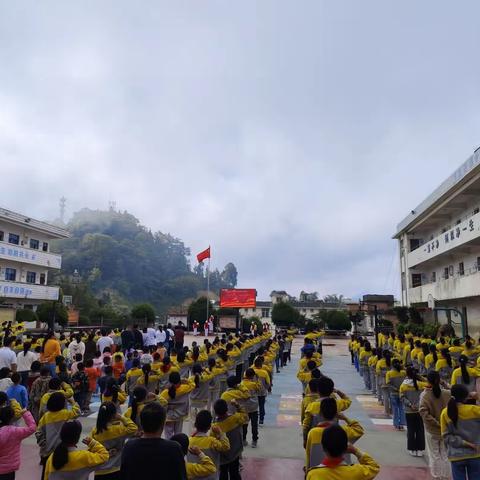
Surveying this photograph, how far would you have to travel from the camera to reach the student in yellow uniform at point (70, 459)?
11.4 ft

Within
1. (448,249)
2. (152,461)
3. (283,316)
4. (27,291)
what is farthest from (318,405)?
(283,316)

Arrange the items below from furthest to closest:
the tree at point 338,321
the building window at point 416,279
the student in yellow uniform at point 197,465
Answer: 1. the tree at point 338,321
2. the building window at point 416,279
3. the student in yellow uniform at point 197,465

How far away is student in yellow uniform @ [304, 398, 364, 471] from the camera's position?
158 inches

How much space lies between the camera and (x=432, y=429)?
568 centimetres

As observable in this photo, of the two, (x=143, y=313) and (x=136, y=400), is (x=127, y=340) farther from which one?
(x=143, y=313)

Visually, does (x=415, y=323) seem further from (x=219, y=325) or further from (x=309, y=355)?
(x=309, y=355)

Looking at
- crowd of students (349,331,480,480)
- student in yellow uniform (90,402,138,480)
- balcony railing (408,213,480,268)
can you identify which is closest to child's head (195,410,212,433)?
student in yellow uniform (90,402,138,480)

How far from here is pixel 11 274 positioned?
1262 inches

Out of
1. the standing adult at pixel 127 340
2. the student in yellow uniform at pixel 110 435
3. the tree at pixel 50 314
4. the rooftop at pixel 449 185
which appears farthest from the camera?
the tree at pixel 50 314

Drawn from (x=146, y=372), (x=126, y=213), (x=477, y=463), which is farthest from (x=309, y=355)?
(x=126, y=213)

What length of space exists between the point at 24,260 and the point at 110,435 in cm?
3163

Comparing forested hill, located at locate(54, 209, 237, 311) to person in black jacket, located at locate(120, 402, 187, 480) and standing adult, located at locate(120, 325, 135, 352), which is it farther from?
person in black jacket, located at locate(120, 402, 187, 480)

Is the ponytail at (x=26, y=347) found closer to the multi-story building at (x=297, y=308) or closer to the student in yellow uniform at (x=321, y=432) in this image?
the student in yellow uniform at (x=321, y=432)

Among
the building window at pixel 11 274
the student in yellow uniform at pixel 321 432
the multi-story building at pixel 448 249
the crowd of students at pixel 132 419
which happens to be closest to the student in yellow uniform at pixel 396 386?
the crowd of students at pixel 132 419
